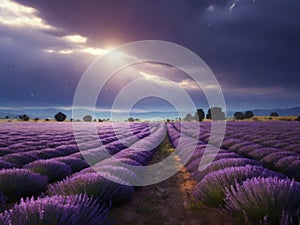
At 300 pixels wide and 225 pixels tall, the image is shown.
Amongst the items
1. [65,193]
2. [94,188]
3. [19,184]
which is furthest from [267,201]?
[19,184]

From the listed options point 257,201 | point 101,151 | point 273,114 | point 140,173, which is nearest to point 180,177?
point 140,173

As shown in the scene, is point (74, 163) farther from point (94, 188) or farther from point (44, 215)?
point (44, 215)

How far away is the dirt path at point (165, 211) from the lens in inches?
160

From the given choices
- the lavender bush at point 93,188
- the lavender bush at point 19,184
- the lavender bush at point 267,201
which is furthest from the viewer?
the lavender bush at point 19,184

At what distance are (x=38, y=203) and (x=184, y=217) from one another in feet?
8.28

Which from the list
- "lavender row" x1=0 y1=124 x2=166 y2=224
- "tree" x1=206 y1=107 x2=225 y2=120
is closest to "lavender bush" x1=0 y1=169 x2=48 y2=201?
"lavender row" x1=0 y1=124 x2=166 y2=224

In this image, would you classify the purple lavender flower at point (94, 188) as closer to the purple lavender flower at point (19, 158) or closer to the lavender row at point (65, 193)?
the lavender row at point (65, 193)

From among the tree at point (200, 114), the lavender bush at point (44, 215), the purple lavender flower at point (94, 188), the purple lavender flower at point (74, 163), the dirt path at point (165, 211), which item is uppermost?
the tree at point (200, 114)

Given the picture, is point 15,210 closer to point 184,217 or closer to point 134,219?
point 134,219

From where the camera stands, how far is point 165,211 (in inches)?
187

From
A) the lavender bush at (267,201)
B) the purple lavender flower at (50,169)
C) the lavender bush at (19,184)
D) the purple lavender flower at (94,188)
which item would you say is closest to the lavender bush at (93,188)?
the purple lavender flower at (94,188)

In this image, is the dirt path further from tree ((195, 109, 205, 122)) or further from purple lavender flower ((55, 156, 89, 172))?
tree ((195, 109, 205, 122))

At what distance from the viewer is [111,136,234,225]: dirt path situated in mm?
4055

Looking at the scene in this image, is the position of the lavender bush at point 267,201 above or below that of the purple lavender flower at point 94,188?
above
